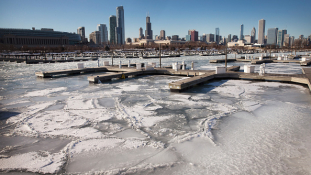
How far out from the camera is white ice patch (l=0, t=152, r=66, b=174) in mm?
4398

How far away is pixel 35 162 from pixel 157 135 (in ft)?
9.41

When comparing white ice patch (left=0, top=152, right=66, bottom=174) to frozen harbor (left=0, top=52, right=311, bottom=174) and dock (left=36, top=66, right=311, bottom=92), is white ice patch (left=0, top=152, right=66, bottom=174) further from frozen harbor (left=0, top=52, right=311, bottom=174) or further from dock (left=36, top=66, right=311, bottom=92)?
dock (left=36, top=66, right=311, bottom=92)

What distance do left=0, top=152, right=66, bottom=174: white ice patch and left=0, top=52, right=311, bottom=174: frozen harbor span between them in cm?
2

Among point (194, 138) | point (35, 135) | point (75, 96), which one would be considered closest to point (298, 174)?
point (194, 138)

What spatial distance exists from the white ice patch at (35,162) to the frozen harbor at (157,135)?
0.06ft

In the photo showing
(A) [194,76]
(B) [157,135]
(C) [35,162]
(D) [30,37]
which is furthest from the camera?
(D) [30,37]

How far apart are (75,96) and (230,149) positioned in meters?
8.14

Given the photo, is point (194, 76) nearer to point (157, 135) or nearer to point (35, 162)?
point (157, 135)

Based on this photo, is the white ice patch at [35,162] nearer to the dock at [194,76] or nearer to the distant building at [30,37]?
the dock at [194,76]

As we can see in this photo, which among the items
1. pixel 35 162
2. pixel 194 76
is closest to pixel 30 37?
pixel 194 76

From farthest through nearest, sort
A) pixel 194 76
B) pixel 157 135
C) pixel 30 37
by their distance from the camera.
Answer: pixel 30 37
pixel 194 76
pixel 157 135

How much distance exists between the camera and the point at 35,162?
4.64 metres

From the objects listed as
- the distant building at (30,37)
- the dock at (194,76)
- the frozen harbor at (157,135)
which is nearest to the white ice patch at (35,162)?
the frozen harbor at (157,135)

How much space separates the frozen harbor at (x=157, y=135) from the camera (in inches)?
175
